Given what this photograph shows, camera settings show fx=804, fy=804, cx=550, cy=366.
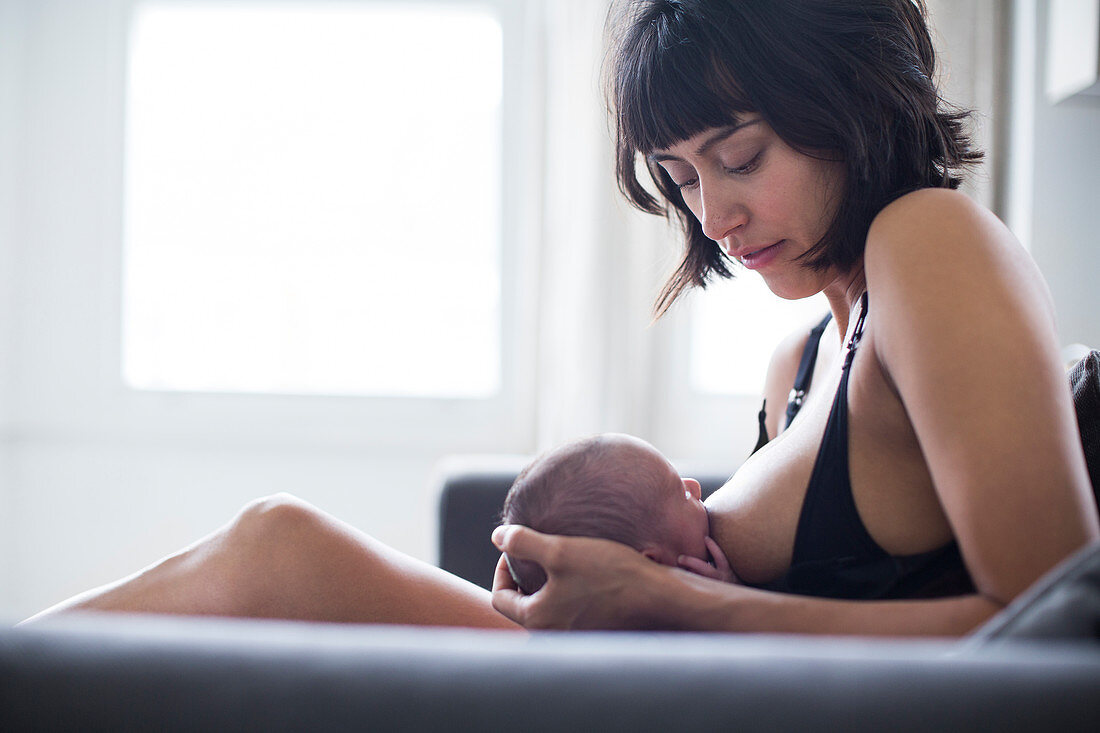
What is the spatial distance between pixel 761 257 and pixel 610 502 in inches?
16.5

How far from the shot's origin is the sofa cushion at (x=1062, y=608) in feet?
1.80

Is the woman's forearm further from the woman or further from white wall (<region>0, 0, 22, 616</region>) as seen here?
white wall (<region>0, 0, 22, 616</region>)

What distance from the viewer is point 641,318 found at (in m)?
2.41

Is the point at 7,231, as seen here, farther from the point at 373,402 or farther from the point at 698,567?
the point at 698,567

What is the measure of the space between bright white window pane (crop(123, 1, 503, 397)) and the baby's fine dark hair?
1.70 metres

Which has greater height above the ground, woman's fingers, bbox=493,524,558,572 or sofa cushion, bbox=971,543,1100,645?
sofa cushion, bbox=971,543,1100,645

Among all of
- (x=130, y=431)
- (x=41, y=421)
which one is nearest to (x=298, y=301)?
(x=130, y=431)

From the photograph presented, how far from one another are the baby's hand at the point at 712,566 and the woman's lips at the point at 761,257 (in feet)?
1.28

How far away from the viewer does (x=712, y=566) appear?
3.10 feet

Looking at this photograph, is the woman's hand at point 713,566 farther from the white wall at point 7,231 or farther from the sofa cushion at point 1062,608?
the white wall at point 7,231

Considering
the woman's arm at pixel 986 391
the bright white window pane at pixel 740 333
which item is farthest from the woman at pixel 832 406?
the bright white window pane at pixel 740 333

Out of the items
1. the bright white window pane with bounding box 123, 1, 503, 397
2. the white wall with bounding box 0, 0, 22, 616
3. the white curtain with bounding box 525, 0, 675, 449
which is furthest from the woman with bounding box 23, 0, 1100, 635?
the white wall with bounding box 0, 0, 22, 616

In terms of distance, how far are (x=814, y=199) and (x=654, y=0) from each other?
13.8 inches

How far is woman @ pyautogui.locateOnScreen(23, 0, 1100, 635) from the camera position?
69 centimetres
